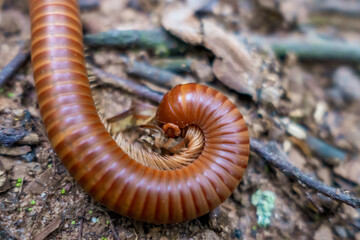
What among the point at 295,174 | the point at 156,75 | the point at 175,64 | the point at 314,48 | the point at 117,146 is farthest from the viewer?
the point at 314,48

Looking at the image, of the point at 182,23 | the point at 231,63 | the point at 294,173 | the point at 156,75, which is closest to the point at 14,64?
the point at 156,75

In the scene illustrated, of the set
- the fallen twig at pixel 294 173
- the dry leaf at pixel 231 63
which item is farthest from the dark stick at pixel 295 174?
the dry leaf at pixel 231 63

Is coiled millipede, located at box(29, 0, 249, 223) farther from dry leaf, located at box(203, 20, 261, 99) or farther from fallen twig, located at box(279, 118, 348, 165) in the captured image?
fallen twig, located at box(279, 118, 348, 165)

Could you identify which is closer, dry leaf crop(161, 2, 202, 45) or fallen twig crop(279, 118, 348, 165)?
dry leaf crop(161, 2, 202, 45)

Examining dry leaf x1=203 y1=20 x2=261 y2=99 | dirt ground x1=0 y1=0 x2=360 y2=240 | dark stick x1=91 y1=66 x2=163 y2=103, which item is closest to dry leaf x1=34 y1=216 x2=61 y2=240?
dirt ground x1=0 y1=0 x2=360 y2=240

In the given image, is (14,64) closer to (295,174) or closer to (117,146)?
(117,146)

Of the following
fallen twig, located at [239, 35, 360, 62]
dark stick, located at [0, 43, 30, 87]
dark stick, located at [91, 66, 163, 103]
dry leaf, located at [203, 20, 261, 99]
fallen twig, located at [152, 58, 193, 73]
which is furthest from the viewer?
fallen twig, located at [239, 35, 360, 62]
